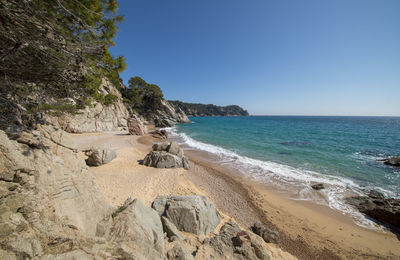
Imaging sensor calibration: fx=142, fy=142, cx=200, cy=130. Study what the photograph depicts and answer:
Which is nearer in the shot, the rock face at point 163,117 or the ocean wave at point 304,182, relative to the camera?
the ocean wave at point 304,182

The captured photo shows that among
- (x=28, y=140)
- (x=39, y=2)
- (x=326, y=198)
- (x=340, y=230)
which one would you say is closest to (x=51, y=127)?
(x=28, y=140)

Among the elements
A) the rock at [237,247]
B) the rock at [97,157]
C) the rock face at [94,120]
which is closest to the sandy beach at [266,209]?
the rock at [97,157]

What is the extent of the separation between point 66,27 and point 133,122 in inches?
939

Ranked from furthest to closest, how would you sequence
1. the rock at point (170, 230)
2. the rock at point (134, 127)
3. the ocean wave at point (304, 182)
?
the rock at point (134, 127)
the ocean wave at point (304, 182)
the rock at point (170, 230)

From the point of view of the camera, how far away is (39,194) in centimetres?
241

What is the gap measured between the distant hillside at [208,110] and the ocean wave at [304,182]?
118688 millimetres

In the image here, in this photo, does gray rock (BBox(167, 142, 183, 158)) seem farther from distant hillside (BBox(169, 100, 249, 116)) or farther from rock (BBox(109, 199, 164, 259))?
distant hillside (BBox(169, 100, 249, 116))

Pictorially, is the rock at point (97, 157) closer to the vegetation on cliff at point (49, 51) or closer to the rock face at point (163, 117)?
the vegetation on cliff at point (49, 51)

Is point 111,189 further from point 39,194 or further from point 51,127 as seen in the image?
point 39,194

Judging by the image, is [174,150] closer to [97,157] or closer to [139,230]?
[97,157]

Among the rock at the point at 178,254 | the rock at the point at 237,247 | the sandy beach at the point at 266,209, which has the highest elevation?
the rock at the point at 178,254

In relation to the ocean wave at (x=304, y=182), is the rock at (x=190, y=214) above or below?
above

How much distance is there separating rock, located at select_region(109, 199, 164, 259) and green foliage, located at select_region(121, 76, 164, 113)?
50.9 metres

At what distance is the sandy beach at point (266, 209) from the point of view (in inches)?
217
